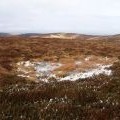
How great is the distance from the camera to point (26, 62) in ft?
163

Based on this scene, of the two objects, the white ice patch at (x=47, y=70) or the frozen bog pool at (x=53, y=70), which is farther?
the frozen bog pool at (x=53, y=70)

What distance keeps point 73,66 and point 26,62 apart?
673cm

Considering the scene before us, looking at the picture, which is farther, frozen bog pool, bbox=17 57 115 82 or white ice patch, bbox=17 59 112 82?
frozen bog pool, bbox=17 57 115 82

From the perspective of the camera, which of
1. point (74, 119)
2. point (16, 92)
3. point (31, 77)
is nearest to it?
point (74, 119)

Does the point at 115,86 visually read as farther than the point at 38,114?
Yes

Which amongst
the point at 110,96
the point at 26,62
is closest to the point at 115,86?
the point at 110,96

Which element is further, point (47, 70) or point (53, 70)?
point (47, 70)

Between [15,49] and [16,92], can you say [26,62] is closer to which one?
[15,49]

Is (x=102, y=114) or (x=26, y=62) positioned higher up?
(x=102, y=114)

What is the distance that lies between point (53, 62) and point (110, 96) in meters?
36.3

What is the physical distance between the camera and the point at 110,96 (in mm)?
14469

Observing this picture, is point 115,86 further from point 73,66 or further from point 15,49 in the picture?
point 15,49

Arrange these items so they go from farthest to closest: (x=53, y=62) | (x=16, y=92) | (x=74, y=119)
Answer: (x=53, y=62) → (x=16, y=92) → (x=74, y=119)

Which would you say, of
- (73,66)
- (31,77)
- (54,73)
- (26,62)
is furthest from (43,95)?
(26,62)
